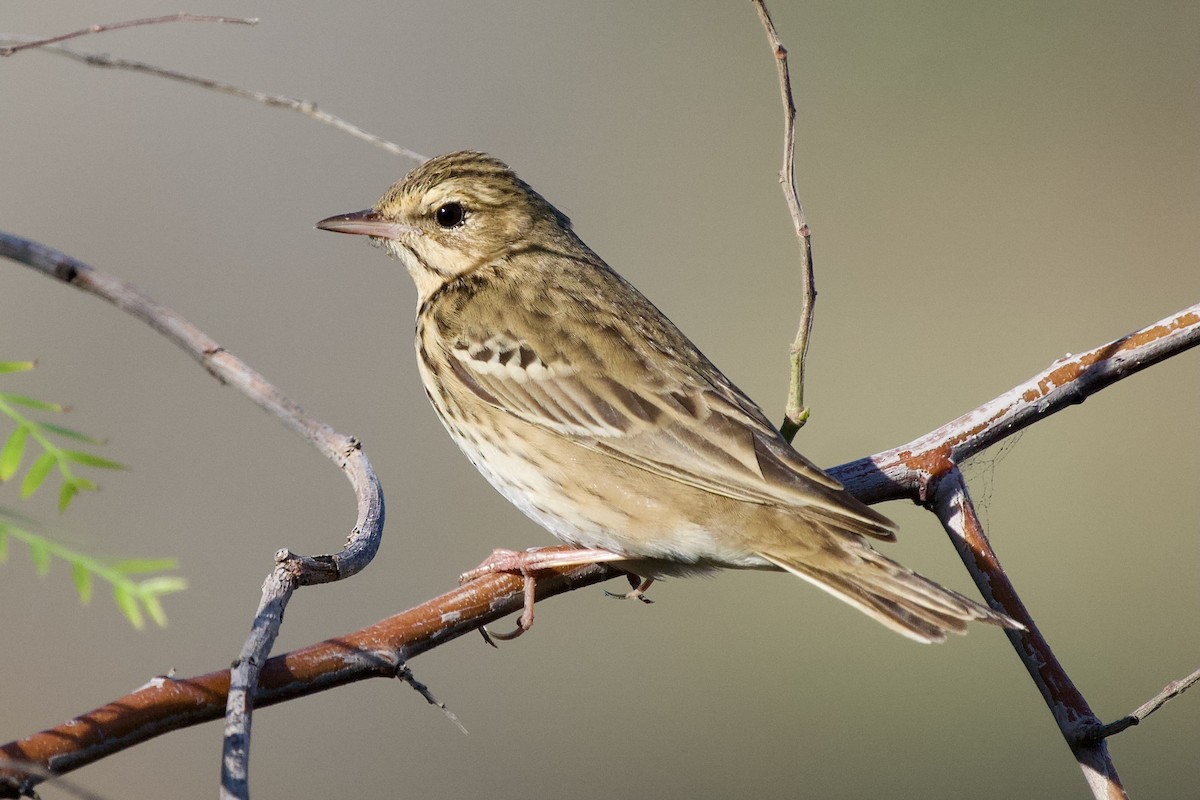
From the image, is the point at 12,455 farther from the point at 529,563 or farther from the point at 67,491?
the point at 529,563

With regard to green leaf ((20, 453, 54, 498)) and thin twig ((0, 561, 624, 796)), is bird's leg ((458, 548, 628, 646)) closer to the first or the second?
thin twig ((0, 561, 624, 796))

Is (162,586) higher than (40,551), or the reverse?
(40,551)

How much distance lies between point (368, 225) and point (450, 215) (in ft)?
1.13

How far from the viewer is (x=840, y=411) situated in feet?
38.9

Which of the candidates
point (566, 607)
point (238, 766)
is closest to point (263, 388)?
point (238, 766)

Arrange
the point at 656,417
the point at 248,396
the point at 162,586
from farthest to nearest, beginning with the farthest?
the point at 656,417 → the point at 248,396 → the point at 162,586

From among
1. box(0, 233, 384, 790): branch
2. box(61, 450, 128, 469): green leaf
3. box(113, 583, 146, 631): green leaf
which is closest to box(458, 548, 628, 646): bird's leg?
box(0, 233, 384, 790): branch

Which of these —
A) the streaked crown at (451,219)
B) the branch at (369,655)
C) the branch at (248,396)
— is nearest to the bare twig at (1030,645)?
the branch at (369,655)

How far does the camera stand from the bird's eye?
536cm

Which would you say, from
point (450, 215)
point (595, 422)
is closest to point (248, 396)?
point (595, 422)

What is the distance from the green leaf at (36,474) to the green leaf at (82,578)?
0.60 ft

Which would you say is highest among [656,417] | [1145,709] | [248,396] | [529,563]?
[656,417]

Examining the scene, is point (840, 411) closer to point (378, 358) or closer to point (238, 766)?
point (378, 358)

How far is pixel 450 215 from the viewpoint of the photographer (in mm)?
5379
